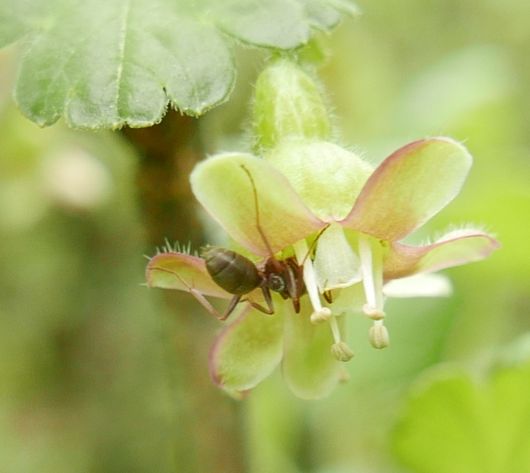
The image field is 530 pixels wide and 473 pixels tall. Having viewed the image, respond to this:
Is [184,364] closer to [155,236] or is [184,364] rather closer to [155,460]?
[155,236]

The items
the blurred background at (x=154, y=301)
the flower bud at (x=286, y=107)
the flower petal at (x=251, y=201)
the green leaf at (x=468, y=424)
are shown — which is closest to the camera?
the flower petal at (x=251, y=201)

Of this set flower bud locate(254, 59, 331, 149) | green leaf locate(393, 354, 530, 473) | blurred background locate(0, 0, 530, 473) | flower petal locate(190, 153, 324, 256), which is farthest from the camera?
blurred background locate(0, 0, 530, 473)

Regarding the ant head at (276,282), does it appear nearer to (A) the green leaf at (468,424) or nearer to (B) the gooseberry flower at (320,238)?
(B) the gooseberry flower at (320,238)

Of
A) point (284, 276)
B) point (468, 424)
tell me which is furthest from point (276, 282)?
point (468, 424)

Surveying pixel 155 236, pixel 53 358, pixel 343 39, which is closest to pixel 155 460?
pixel 53 358

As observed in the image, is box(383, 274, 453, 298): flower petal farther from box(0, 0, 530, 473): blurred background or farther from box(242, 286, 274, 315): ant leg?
box(0, 0, 530, 473): blurred background

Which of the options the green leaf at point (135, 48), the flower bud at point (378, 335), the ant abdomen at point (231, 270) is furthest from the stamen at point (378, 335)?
the green leaf at point (135, 48)

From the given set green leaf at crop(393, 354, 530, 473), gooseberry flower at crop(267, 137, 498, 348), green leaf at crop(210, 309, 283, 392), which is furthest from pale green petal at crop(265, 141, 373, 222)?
green leaf at crop(393, 354, 530, 473)
